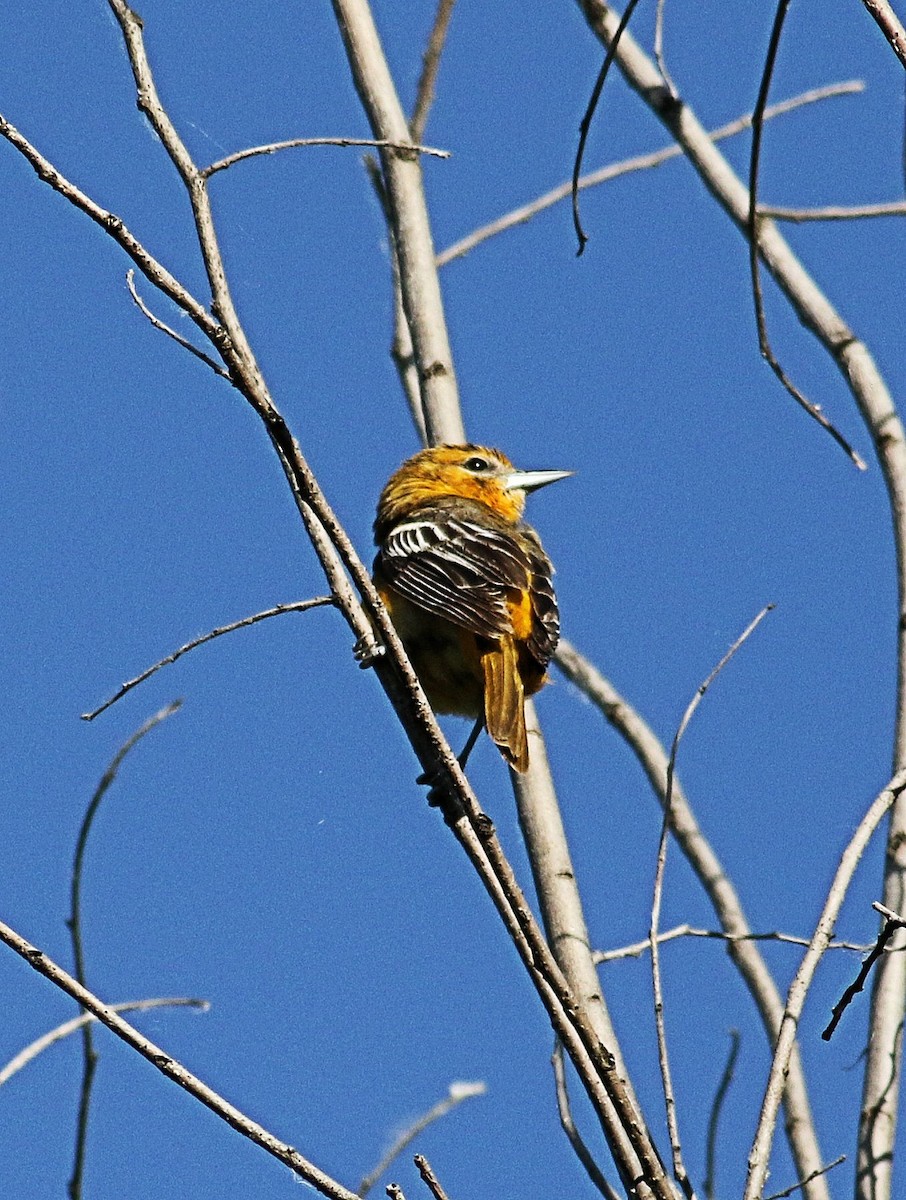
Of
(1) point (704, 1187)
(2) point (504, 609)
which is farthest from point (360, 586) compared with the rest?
(2) point (504, 609)

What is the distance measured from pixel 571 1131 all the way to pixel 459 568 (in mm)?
2069

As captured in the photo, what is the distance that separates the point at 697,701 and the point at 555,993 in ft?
3.81

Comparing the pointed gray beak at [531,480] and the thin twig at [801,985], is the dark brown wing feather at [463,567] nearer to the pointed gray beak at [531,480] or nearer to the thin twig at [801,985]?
the pointed gray beak at [531,480]

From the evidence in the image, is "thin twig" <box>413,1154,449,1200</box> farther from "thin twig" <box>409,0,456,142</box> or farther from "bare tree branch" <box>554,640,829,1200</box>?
"thin twig" <box>409,0,456,142</box>

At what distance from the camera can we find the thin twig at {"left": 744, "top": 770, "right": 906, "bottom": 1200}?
2.64 m

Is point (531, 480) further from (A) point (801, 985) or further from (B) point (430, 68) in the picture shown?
(A) point (801, 985)

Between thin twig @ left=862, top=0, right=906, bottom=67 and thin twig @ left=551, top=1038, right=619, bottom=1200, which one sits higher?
thin twig @ left=862, top=0, right=906, bottom=67

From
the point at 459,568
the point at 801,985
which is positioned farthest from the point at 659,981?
the point at 459,568

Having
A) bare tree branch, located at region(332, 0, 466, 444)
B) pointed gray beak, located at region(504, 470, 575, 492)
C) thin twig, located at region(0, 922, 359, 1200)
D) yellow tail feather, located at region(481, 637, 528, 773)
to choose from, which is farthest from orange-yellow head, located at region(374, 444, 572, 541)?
thin twig, located at region(0, 922, 359, 1200)

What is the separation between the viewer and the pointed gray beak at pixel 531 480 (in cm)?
650

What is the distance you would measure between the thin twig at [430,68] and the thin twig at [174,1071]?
3.39 m

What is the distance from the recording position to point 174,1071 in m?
2.47

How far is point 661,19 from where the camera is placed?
473 cm

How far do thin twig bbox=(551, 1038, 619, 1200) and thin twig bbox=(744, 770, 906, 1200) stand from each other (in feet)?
1.40
